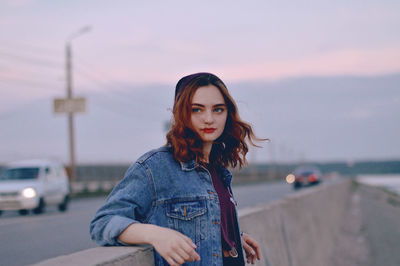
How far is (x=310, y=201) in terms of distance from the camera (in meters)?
9.72

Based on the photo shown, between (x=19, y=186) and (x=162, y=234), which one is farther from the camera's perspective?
(x=19, y=186)

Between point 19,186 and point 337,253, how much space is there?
31.7ft

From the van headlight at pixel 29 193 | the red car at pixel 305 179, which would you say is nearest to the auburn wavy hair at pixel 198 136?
the van headlight at pixel 29 193

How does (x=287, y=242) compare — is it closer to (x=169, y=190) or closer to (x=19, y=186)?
(x=169, y=190)

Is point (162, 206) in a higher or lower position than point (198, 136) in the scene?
lower

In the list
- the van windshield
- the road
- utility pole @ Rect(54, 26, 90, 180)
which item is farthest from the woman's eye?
utility pole @ Rect(54, 26, 90, 180)

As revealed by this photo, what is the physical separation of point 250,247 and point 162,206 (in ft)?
3.14

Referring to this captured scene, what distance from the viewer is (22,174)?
705 inches

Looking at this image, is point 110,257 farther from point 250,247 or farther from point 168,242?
point 250,247

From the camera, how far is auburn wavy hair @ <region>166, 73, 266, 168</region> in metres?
2.70

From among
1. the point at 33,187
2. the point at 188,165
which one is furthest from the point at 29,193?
the point at 188,165

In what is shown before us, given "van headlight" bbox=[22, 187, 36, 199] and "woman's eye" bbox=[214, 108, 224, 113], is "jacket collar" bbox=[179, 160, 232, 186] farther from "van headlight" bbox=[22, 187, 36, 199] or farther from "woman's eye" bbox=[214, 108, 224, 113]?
"van headlight" bbox=[22, 187, 36, 199]

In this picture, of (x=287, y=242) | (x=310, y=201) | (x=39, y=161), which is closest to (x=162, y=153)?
(x=287, y=242)

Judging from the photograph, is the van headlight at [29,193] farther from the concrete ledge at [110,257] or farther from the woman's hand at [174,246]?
the woman's hand at [174,246]
